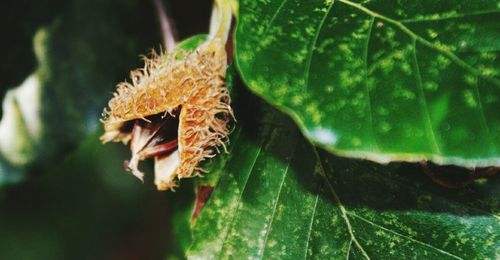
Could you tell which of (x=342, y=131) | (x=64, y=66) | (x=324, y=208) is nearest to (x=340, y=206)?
(x=324, y=208)

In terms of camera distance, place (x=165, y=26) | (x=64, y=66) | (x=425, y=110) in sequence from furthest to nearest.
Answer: (x=64, y=66)
(x=165, y=26)
(x=425, y=110)

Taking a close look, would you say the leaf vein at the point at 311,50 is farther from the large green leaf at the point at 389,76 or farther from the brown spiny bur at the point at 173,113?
the brown spiny bur at the point at 173,113

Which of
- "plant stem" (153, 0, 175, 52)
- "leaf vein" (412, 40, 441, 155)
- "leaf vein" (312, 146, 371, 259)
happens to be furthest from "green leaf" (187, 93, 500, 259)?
"plant stem" (153, 0, 175, 52)

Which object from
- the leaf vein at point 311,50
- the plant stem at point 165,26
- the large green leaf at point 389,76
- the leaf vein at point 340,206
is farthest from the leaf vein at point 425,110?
A: the plant stem at point 165,26

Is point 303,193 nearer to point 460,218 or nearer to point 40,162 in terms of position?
point 460,218

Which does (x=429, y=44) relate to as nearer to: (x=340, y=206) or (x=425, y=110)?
(x=425, y=110)

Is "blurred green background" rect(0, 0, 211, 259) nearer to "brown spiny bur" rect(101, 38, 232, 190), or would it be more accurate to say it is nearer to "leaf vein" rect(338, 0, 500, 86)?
"brown spiny bur" rect(101, 38, 232, 190)
